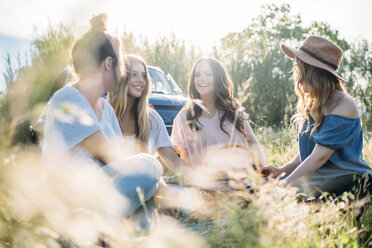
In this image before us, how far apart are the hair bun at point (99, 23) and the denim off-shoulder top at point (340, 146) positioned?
1850 mm

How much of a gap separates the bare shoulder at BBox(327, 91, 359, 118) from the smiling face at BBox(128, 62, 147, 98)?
6.45 feet

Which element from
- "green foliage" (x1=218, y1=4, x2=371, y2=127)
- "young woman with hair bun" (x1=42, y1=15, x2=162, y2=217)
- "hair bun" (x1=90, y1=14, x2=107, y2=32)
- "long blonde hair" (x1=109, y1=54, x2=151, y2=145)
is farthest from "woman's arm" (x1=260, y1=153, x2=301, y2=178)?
"green foliage" (x1=218, y1=4, x2=371, y2=127)

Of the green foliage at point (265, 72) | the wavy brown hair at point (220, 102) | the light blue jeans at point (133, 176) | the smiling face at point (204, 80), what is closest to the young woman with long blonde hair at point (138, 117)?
the wavy brown hair at point (220, 102)

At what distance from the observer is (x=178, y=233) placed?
1799 mm

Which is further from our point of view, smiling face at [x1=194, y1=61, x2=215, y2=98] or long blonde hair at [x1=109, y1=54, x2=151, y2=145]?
smiling face at [x1=194, y1=61, x2=215, y2=98]

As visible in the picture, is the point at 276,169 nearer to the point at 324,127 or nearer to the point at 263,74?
the point at 324,127

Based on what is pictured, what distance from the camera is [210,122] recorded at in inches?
160

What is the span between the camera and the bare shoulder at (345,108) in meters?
2.68

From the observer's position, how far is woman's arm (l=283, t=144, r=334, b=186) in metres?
2.67

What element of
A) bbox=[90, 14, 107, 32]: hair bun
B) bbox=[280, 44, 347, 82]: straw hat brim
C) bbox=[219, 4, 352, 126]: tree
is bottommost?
bbox=[219, 4, 352, 126]: tree

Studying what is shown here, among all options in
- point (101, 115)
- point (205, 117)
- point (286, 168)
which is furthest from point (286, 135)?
point (101, 115)

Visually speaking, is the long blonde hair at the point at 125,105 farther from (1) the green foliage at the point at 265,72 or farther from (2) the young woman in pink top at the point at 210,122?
(1) the green foliage at the point at 265,72

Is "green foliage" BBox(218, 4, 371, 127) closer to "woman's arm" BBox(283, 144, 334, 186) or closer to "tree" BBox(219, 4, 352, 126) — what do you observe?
"tree" BBox(219, 4, 352, 126)

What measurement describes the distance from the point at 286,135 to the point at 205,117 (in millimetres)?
3512
